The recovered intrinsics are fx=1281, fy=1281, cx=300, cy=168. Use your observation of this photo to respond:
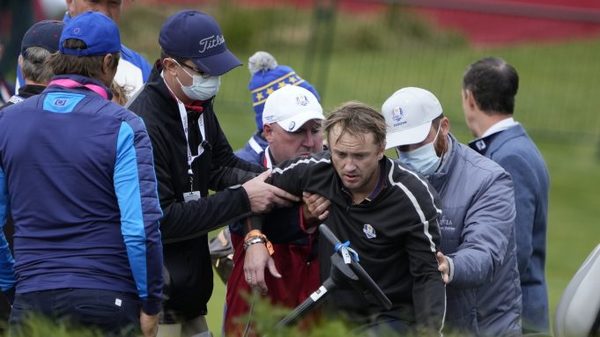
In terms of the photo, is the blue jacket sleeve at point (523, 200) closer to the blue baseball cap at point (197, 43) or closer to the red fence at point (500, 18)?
the blue baseball cap at point (197, 43)

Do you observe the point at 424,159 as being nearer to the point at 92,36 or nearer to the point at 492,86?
the point at 492,86

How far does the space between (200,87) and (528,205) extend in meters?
2.01

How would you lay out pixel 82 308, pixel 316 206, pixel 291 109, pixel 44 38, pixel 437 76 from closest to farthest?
pixel 82 308, pixel 316 206, pixel 44 38, pixel 291 109, pixel 437 76

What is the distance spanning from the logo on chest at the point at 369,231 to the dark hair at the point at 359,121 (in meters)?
0.37

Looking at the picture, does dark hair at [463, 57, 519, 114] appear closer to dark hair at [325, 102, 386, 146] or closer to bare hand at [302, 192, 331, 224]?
dark hair at [325, 102, 386, 146]

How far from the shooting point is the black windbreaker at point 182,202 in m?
5.93

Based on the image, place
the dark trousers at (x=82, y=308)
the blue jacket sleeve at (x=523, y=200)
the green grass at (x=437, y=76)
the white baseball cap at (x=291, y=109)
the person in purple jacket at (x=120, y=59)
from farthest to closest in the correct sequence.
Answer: the green grass at (x=437, y=76)
the person in purple jacket at (x=120, y=59)
the blue jacket sleeve at (x=523, y=200)
the white baseball cap at (x=291, y=109)
the dark trousers at (x=82, y=308)

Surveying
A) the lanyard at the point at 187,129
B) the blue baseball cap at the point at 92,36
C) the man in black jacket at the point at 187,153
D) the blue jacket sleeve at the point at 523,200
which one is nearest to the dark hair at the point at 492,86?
the blue jacket sleeve at the point at 523,200

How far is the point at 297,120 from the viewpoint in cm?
646

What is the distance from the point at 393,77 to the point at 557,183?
104 inches

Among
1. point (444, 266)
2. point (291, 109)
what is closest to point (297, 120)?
point (291, 109)

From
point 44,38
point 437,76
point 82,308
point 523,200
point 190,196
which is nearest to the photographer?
point 82,308

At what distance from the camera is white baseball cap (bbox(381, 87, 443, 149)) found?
607 centimetres

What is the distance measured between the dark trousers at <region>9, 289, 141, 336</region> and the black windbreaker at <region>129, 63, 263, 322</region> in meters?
0.62
